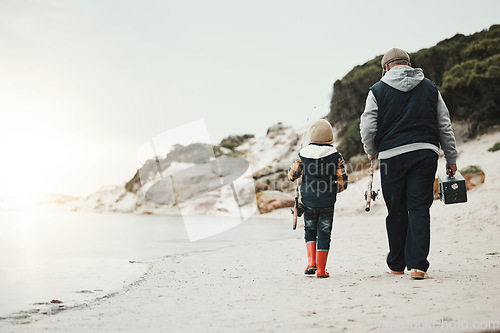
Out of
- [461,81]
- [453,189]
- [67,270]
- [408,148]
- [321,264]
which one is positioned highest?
[461,81]

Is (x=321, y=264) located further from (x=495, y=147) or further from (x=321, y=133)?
(x=495, y=147)

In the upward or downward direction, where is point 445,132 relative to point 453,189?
upward

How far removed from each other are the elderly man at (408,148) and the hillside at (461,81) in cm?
1869

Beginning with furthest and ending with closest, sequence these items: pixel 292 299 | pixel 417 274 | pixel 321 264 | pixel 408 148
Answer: pixel 321 264, pixel 408 148, pixel 417 274, pixel 292 299

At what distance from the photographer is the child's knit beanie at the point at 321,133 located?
466 centimetres

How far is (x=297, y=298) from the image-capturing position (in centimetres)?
336

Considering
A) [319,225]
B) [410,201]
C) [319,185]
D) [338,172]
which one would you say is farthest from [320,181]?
[410,201]

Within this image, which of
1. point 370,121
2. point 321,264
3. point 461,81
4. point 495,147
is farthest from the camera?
point 461,81

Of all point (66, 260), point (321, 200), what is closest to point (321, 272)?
point (321, 200)

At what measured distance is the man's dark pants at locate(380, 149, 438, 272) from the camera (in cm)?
397

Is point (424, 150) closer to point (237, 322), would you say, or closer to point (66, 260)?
point (237, 322)

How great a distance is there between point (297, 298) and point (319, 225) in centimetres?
132

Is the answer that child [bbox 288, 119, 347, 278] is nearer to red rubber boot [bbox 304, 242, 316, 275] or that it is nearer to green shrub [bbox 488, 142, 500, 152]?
red rubber boot [bbox 304, 242, 316, 275]

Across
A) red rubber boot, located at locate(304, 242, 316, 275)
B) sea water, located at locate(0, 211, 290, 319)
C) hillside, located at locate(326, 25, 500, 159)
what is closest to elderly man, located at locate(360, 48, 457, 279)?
red rubber boot, located at locate(304, 242, 316, 275)
